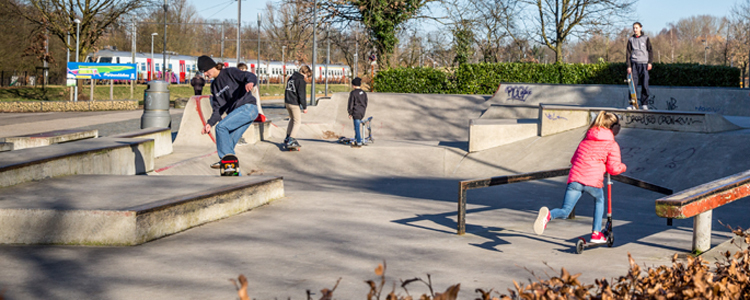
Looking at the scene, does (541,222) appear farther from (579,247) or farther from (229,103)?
(229,103)

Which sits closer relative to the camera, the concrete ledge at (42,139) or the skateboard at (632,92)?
the concrete ledge at (42,139)

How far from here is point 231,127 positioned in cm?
→ 718

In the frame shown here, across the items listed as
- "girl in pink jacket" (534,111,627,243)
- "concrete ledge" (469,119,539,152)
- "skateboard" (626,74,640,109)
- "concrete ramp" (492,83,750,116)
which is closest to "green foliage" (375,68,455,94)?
"concrete ramp" (492,83,750,116)

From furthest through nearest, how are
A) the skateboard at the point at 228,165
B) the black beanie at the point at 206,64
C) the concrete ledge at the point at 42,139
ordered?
the concrete ledge at the point at 42,139 → the black beanie at the point at 206,64 → the skateboard at the point at 228,165

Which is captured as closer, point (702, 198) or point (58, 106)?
point (702, 198)

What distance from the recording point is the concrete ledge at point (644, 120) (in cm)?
1040

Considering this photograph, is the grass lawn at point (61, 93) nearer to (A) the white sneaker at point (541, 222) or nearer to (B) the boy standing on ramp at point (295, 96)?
(B) the boy standing on ramp at point (295, 96)

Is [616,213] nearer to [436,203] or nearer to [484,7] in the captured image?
[436,203]

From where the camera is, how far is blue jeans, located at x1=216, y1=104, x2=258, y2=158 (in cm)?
713

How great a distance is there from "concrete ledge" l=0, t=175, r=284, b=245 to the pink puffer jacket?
3.18 meters

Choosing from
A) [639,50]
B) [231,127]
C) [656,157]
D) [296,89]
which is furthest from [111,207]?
[639,50]

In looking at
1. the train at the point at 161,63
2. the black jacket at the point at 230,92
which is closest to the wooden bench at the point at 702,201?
the black jacket at the point at 230,92

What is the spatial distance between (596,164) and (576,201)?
0.35 metres

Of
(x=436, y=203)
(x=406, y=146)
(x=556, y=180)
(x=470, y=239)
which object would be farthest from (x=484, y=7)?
(x=470, y=239)
